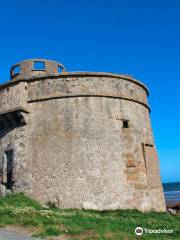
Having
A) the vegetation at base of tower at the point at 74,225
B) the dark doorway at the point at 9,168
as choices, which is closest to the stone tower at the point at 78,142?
the dark doorway at the point at 9,168

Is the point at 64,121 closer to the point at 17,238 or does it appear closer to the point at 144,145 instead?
the point at 144,145

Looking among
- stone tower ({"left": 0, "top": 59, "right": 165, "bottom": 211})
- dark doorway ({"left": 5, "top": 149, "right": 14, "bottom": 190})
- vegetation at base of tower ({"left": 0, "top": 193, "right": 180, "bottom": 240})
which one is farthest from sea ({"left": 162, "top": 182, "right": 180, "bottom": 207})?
vegetation at base of tower ({"left": 0, "top": 193, "right": 180, "bottom": 240})

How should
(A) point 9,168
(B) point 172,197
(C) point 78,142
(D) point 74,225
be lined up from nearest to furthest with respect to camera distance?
(D) point 74,225 → (C) point 78,142 → (A) point 9,168 → (B) point 172,197

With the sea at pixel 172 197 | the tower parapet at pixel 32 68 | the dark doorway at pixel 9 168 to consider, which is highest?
the tower parapet at pixel 32 68

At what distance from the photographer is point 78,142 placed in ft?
44.8

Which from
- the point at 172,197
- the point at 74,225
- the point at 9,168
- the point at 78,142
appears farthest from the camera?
the point at 172,197

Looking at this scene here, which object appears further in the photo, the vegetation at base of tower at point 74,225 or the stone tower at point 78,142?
the stone tower at point 78,142

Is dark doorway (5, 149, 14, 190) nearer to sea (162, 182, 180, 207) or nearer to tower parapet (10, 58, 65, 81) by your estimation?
tower parapet (10, 58, 65, 81)

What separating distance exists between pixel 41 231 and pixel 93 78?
7.58 m

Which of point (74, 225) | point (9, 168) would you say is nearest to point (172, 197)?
point (9, 168)

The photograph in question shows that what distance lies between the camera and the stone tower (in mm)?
13305

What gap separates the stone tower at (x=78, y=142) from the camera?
1330 centimetres

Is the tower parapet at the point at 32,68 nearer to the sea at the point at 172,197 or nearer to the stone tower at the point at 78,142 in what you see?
the stone tower at the point at 78,142

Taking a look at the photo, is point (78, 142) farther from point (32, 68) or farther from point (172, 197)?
point (172, 197)
